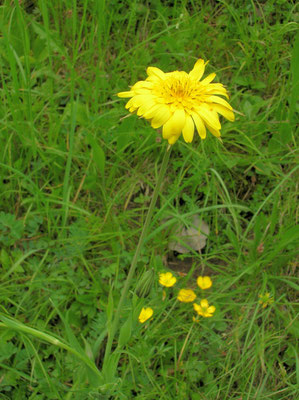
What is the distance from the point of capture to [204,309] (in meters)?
1.82

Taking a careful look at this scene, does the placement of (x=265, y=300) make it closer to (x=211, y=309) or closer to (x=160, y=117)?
(x=211, y=309)

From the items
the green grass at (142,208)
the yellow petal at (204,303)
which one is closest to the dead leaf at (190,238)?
the green grass at (142,208)

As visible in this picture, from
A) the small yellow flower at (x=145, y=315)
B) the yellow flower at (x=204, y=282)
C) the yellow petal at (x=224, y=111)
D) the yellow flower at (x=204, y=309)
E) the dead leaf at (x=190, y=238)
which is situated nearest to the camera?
the yellow petal at (x=224, y=111)

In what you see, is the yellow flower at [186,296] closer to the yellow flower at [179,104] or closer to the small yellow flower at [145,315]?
the small yellow flower at [145,315]

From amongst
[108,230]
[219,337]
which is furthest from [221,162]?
[219,337]

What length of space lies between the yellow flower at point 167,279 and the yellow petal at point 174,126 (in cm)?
87

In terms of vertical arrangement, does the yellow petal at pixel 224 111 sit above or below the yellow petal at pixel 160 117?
below

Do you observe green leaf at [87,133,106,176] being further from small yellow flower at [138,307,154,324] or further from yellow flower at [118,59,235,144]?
small yellow flower at [138,307,154,324]

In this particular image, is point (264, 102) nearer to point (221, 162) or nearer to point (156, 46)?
point (221, 162)

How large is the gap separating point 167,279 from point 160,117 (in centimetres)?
91

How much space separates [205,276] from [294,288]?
43 centimetres

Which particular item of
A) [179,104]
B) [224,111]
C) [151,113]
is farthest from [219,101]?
[151,113]

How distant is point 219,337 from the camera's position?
72.4 inches

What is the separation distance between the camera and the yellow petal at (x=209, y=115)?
1.24 meters
